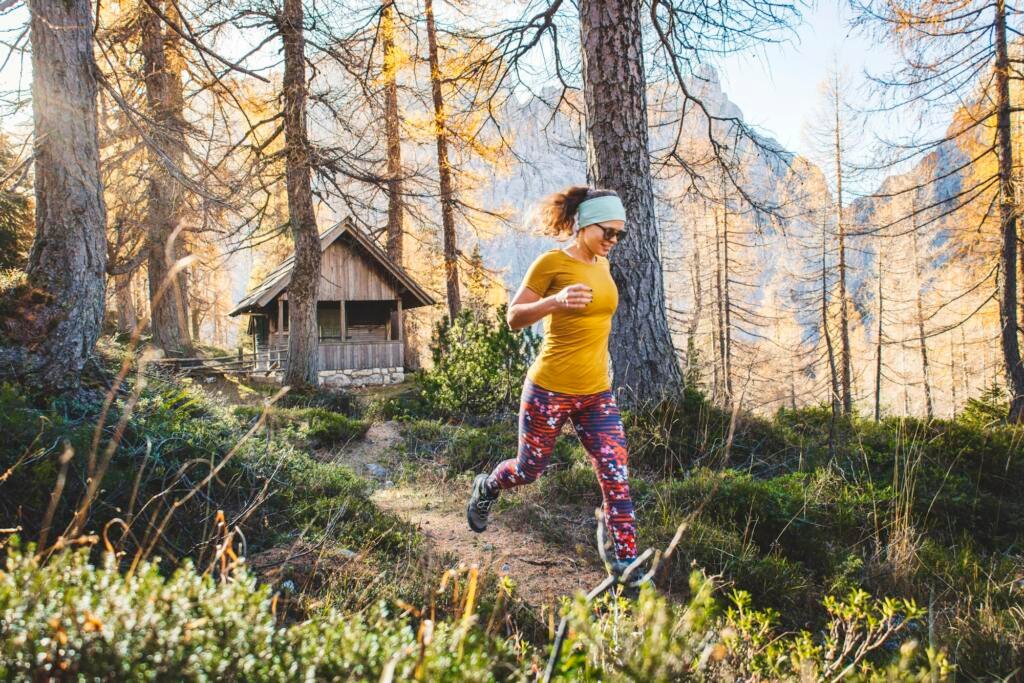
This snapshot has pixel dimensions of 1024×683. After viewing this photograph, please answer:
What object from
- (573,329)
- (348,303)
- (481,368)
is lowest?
(481,368)

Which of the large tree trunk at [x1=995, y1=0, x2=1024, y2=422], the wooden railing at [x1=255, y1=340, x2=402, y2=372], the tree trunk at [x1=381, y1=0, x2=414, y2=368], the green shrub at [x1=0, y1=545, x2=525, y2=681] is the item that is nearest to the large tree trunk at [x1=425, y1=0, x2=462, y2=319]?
the tree trunk at [x1=381, y1=0, x2=414, y2=368]

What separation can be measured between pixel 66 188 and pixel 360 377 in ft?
47.9

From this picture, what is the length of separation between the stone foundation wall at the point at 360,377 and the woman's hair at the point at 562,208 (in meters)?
16.1

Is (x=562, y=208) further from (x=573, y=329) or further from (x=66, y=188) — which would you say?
(x=66, y=188)

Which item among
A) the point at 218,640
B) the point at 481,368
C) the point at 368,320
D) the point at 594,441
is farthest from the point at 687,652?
the point at 368,320

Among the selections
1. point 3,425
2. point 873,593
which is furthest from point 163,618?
point 873,593

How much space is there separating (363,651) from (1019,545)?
4630 millimetres

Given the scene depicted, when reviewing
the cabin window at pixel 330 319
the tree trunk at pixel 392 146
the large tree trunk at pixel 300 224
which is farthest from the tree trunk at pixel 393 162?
the cabin window at pixel 330 319

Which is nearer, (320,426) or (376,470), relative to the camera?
(376,470)

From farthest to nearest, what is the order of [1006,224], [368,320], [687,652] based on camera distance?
[368,320]
[1006,224]
[687,652]

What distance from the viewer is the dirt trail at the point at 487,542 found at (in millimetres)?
3291

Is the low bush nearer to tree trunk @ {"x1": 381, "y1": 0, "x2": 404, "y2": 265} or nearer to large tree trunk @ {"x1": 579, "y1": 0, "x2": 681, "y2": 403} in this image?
large tree trunk @ {"x1": 579, "y1": 0, "x2": 681, "y2": 403}

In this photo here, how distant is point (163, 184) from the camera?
1130cm

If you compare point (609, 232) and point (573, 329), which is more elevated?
point (609, 232)
